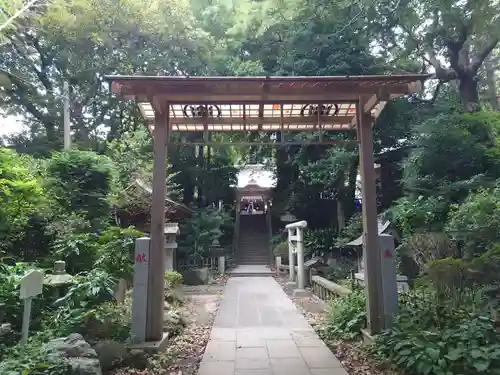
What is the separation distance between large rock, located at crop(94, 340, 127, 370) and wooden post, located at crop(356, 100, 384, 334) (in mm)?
3224

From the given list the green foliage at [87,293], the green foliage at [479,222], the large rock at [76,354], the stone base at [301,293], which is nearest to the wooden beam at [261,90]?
the green foliage at [87,293]

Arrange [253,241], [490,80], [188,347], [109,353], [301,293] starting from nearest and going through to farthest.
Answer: [109,353], [188,347], [301,293], [490,80], [253,241]

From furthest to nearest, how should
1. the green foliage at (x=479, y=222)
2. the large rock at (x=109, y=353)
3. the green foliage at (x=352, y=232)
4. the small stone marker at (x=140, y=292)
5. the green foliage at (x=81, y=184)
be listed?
the green foliage at (x=352, y=232) < the green foliage at (x=81, y=184) < the green foliage at (x=479, y=222) < the small stone marker at (x=140, y=292) < the large rock at (x=109, y=353)

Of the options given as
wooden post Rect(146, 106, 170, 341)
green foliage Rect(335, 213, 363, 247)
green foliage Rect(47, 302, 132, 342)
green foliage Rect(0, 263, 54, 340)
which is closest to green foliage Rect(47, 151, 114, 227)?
green foliage Rect(0, 263, 54, 340)

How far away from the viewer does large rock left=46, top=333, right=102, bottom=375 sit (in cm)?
304

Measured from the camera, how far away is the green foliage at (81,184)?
736 cm

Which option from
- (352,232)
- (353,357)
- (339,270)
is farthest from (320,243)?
(353,357)

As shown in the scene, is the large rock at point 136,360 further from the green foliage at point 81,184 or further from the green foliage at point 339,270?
the green foliage at point 339,270

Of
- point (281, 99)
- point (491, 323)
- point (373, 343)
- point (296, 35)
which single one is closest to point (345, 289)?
point (373, 343)

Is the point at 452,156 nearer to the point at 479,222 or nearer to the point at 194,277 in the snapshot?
the point at 479,222

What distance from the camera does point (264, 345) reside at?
16.8ft

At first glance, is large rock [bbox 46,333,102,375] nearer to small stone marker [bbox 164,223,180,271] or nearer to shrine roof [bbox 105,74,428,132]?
shrine roof [bbox 105,74,428,132]

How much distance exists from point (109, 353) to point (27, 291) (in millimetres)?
1161

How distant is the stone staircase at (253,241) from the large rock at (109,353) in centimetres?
1516
